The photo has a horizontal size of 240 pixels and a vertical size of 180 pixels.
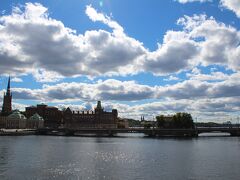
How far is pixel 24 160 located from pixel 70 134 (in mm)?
128985

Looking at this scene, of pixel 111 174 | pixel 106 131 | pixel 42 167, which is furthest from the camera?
pixel 106 131

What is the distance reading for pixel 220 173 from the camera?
171 feet

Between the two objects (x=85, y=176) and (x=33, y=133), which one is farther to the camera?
(x=33, y=133)

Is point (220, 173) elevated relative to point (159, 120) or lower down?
lower down

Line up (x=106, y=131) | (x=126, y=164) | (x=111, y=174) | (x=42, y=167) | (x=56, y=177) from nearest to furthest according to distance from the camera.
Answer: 1. (x=56, y=177)
2. (x=111, y=174)
3. (x=42, y=167)
4. (x=126, y=164)
5. (x=106, y=131)

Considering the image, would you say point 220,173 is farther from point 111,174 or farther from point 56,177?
point 56,177

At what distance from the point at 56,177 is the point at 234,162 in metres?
33.6

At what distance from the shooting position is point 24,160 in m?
64.7

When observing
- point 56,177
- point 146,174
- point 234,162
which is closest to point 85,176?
point 56,177

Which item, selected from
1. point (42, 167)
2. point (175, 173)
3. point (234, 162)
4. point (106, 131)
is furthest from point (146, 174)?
point (106, 131)

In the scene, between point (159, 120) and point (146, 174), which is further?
point (159, 120)

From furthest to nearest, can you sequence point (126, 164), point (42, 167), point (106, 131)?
point (106, 131) → point (126, 164) → point (42, 167)

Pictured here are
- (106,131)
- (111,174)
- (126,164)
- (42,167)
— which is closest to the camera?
(111,174)

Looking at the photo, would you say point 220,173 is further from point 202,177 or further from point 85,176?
point 85,176
